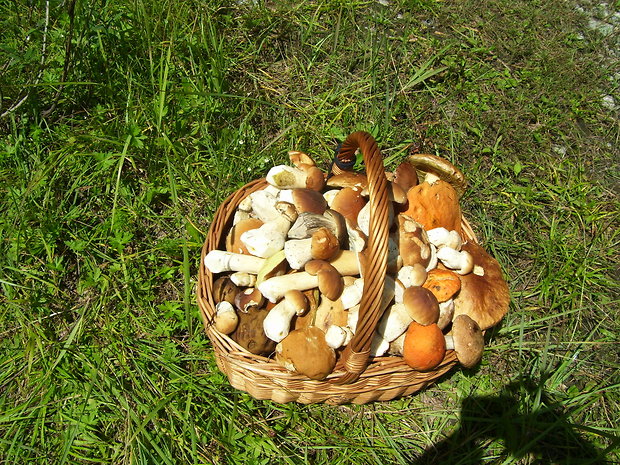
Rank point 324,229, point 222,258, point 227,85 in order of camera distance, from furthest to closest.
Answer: point 227,85
point 222,258
point 324,229

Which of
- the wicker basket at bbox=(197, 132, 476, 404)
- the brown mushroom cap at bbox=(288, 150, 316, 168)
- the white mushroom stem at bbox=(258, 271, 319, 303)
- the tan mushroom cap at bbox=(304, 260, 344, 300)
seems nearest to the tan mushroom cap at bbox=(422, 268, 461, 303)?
the wicker basket at bbox=(197, 132, 476, 404)

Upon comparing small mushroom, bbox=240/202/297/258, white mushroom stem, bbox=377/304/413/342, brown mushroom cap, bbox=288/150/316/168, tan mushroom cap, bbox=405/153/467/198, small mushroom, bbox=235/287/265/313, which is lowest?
small mushroom, bbox=235/287/265/313

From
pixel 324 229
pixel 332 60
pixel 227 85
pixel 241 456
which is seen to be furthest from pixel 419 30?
pixel 241 456

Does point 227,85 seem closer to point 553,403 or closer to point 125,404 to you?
point 125,404

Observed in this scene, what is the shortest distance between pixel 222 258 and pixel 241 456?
0.93 m

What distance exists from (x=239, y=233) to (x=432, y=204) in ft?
3.13

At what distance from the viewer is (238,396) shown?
2.44m

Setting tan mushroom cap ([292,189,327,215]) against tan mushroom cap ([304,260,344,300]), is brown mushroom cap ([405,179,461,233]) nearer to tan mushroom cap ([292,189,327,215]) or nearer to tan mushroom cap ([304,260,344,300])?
tan mushroom cap ([292,189,327,215])

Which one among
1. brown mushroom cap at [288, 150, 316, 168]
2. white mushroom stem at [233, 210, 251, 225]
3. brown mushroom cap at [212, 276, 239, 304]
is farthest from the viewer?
brown mushroom cap at [288, 150, 316, 168]

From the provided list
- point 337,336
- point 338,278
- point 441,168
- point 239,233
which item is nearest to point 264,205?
point 239,233

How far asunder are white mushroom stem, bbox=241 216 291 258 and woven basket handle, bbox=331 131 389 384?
0.47 meters

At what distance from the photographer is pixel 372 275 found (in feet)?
5.87

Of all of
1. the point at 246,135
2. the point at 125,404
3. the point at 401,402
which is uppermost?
the point at 246,135

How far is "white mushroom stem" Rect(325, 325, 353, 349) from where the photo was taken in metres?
2.04
